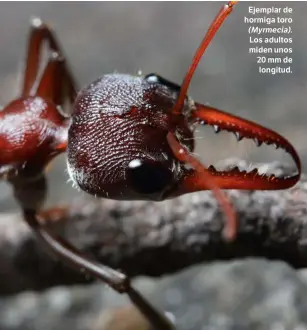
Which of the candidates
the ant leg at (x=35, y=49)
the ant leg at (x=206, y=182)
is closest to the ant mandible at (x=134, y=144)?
the ant leg at (x=206, y=182)

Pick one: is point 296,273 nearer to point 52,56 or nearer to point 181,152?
point 181,152

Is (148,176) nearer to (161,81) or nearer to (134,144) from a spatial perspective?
(134,144)

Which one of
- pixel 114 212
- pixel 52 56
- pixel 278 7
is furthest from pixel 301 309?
pixel 52 56

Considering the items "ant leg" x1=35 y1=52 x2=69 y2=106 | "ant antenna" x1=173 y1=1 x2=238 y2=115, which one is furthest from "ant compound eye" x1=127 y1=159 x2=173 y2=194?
"ant leg" x1=35 y1=52 x2=69 y2=106

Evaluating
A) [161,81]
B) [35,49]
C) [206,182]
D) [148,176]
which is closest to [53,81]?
[35,49]

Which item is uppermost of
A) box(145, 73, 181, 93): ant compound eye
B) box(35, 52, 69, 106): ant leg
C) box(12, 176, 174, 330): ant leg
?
box(145, 73, 181, 93): ant compound eye

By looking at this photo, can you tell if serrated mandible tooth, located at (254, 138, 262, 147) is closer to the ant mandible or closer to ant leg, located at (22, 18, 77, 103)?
the ant mandible
